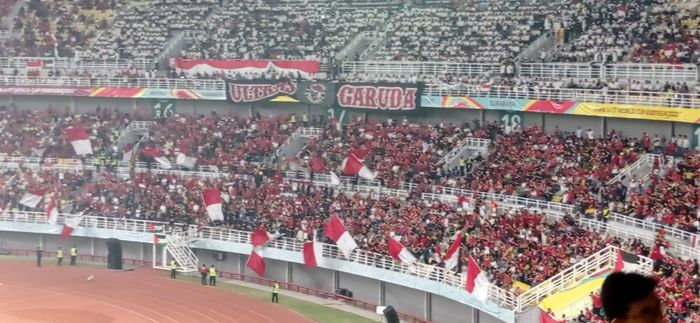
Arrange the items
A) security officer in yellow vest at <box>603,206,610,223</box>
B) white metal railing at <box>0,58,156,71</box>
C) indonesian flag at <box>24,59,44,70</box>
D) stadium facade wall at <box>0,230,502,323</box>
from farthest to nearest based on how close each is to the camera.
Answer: indonesian flag at <box>24,59,44,70</box>, white metal railing at <box>0,58,156,71</box>, stadium facade wall at <box>0,230,502,323</box>, security officer in yellow vest at <box>603,206,610,223</box>

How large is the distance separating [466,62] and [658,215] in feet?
49.2

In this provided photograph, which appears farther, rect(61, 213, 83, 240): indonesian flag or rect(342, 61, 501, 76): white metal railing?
rect(61, 213, 83, 240): indonesian flag

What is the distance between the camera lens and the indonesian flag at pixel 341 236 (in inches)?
1224

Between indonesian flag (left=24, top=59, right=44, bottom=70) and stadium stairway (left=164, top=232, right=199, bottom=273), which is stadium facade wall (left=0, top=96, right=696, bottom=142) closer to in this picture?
indonesian flag (left=24, top=59, right=44, bottom=70)

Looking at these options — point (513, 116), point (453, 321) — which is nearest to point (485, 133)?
point (513, 116)

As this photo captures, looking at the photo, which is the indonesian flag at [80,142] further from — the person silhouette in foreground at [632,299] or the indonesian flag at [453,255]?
the person silhouette in foreground at [632,299]

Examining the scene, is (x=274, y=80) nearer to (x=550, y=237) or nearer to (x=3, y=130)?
(x=3, y=130)

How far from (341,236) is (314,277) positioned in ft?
12.0

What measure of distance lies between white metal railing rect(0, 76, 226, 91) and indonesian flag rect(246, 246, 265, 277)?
36.5 feet

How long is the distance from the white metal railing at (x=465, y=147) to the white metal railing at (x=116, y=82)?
1202 centimetres

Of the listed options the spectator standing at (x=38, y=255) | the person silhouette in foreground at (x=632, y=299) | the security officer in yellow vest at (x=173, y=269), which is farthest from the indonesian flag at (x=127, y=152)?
the person silhouette in foreground at (x=632, y=299)

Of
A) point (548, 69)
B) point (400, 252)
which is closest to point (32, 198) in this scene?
point (400, 252)

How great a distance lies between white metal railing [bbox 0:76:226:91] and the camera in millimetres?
44166

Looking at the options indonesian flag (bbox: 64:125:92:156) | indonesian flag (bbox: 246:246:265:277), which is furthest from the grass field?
indonesian flag (bbox: 64:125:92:156)
